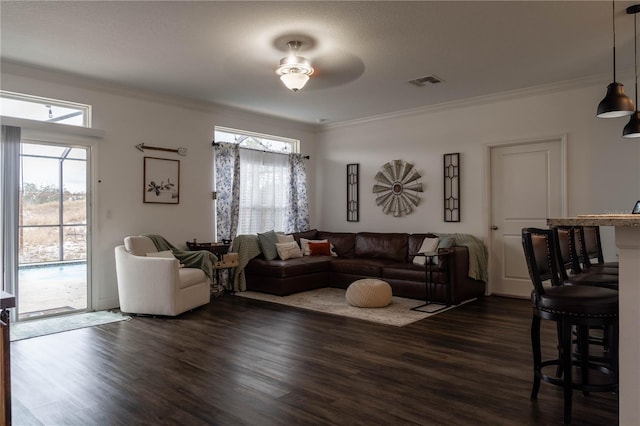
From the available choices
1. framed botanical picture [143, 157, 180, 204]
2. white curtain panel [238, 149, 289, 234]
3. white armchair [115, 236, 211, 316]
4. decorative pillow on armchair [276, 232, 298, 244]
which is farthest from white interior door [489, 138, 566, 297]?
framed botanical picture [143, 157, 180, 204]

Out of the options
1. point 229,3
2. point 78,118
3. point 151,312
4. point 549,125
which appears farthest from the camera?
point 549,125

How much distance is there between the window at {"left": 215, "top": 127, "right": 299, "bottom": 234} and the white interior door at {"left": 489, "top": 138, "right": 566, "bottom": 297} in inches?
135

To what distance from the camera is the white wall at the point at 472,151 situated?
16.5 feet

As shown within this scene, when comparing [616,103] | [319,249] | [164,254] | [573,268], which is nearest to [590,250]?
[573,268]

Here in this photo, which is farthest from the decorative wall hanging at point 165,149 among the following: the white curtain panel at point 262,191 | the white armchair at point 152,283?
the white armchair at point 152,283

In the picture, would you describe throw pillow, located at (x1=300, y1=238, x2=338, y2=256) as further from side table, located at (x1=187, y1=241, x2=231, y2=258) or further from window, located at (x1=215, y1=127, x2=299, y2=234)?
side table, located at (x1=187, y1=241, x2=231, y2=258)

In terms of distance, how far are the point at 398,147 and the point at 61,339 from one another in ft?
17.3

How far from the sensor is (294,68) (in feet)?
13.3

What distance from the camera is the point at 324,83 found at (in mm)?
5145

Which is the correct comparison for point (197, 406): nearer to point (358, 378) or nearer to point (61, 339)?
point (358, 378)

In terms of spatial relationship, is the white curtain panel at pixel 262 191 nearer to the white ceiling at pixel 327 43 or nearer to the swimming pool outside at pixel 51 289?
the white ceiling at pixel 327 43

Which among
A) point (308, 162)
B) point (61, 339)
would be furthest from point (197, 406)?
point (308, 162)

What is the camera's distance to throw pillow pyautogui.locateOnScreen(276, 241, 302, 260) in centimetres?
652

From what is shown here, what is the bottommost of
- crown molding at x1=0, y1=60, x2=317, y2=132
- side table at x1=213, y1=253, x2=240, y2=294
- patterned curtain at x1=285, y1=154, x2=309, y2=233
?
side table at x1=213, y1=253, x2=240, y2=294
